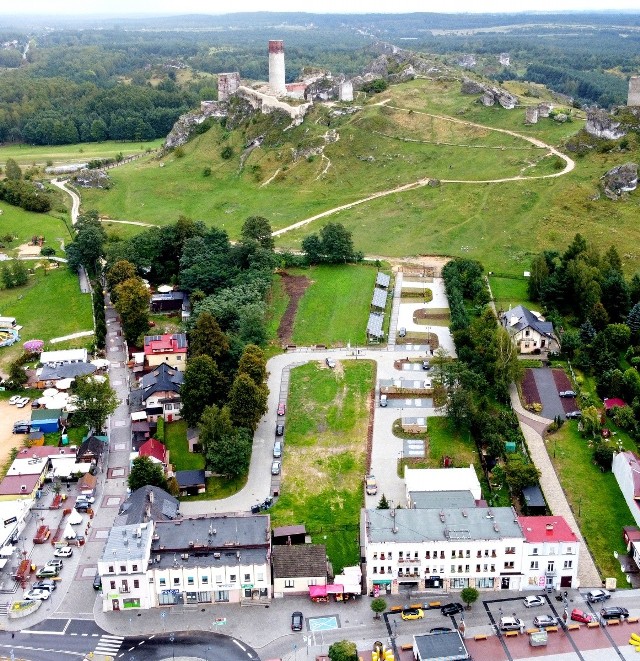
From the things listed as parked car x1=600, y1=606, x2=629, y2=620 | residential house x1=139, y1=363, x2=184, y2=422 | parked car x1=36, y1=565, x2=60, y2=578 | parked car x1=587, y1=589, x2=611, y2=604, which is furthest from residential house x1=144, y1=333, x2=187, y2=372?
parked car x1=600, y1=606, x2=629, y2=620

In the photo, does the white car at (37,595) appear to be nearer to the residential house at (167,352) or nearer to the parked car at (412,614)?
the parked car at (412,614)

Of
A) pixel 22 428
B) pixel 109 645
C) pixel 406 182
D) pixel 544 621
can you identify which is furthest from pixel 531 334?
pixel 109 645

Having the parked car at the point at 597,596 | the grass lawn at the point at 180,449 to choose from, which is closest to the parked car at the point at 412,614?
the parked car at the point at 597,596

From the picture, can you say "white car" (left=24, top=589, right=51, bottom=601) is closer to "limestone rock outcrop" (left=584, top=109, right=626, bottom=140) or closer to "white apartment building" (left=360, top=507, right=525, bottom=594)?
"white apartment building" (left=360, top=507, right=525, bottom=594)

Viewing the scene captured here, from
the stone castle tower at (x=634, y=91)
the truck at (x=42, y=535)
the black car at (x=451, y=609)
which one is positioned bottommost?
the truck at (x=42, y=535)

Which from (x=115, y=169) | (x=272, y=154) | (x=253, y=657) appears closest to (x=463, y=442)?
(x=253, y=657)

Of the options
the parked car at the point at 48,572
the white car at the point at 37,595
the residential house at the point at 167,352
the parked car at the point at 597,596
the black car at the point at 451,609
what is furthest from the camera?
the residential house at the point at 167,352
